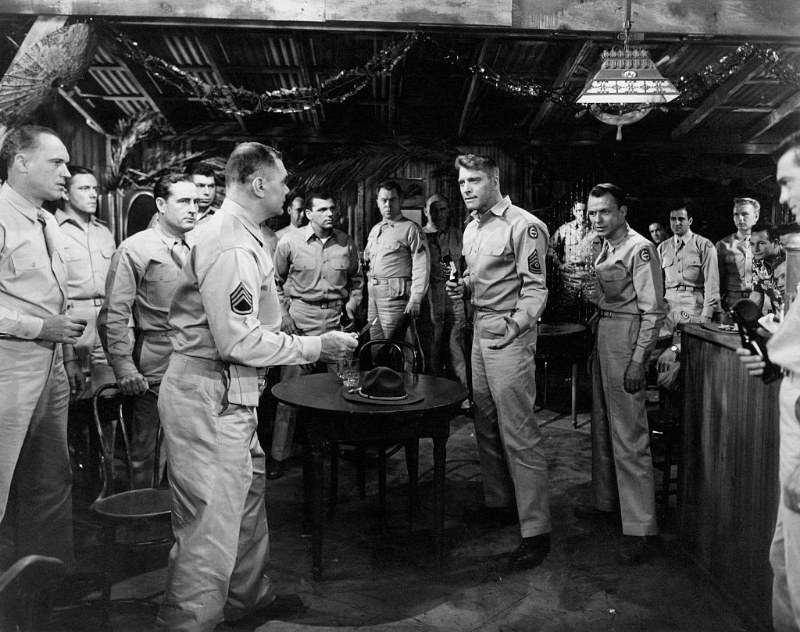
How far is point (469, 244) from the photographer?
392cm

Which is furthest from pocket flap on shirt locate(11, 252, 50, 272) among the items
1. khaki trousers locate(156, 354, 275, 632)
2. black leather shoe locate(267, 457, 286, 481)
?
black leather shoe locate(267, 457, 286, 481)

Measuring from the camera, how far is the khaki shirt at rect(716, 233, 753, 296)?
760 cm

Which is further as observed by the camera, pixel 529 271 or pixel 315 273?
pixel 315 273

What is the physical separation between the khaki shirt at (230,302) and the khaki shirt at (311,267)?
9.38 ft

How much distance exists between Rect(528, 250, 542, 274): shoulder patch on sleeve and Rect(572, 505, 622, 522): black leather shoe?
1.52m

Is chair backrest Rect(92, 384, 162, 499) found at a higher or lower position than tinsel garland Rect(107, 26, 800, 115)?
lower

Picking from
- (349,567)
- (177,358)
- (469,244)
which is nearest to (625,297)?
(469,244)

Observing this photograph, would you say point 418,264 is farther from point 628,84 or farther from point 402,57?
point 628,84

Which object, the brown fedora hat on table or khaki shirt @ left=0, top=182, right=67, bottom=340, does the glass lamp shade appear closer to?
the brown fedora hat on table

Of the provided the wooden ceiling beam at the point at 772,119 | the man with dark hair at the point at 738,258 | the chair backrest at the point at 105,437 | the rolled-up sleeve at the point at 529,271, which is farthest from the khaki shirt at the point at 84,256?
the wooden ceiling beam at the point at 772,119

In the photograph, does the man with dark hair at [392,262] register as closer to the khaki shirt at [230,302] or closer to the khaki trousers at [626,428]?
the khaki trousers at [626,428]

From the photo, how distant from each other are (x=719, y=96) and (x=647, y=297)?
4893 millimetres

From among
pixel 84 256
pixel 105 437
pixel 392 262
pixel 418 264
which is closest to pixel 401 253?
pixel 392 262

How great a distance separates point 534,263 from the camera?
3596 mm
